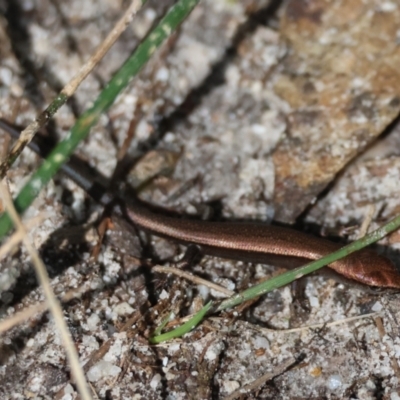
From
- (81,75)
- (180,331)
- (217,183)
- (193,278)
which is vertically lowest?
(180,331)

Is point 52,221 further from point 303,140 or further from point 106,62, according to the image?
point 303,140

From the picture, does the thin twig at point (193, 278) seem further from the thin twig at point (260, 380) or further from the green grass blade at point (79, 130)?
the green grass blade at point (79, 130)

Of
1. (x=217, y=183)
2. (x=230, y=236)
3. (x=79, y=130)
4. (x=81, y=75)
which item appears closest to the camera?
(x=79, y=130)

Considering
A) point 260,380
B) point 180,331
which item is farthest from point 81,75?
point 260,380

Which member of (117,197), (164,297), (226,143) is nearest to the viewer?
(164,297)

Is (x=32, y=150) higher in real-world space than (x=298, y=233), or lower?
higher

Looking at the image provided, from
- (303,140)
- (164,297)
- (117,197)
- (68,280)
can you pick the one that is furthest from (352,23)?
(68,280)

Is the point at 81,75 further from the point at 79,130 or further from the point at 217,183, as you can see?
the point at 217,183

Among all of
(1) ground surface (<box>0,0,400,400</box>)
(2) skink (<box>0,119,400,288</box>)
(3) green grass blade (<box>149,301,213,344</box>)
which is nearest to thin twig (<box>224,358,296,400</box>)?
(1) ground surface (<box>0,0,400,400</box>)
